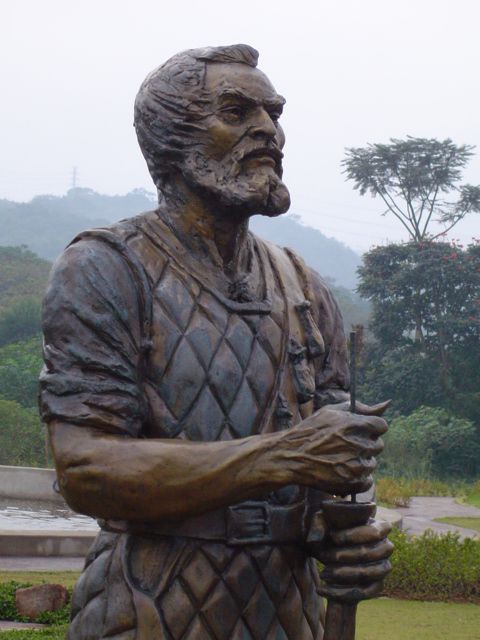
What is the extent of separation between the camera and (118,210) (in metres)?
140

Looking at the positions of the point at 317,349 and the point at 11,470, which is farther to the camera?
the point at 11,470

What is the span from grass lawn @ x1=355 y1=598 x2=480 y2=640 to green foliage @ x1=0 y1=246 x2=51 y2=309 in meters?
26.8

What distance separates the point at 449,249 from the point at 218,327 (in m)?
28.0

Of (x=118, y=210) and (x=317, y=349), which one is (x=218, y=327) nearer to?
(x=317, y=349)

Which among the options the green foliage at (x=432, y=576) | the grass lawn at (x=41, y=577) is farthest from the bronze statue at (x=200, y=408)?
the green foliage at (x=432, y=576)

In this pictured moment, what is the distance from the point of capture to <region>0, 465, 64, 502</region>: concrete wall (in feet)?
52.9

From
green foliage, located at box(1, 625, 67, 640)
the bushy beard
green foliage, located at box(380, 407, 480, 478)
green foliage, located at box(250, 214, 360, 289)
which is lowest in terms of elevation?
green foliage, located at box(250, 214, 360, 289)

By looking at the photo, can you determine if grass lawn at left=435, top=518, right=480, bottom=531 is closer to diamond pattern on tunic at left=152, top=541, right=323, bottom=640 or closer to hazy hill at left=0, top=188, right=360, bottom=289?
diamond pattern on tunic at left=152, top=541, right=323, bottom=640

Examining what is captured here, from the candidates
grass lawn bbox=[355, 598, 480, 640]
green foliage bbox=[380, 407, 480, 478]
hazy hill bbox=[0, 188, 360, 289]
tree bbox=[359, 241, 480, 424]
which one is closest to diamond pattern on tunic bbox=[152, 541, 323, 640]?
grass lawn bbox=[355, 598, 480, 640]

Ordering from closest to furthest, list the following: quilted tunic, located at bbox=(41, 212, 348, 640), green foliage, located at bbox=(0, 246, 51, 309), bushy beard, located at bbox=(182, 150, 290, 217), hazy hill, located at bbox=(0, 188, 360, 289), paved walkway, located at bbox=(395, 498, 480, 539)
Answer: quilted tunic, located at bbox=(41, 212, 348, 640), bushy beard, located at bbox=(182, 150, 290, 217), paved walkway, located at bbox=(395, 498, 480, 539), green foliage, located at bbox=(0, 246, 51, 309), hazy hill, located at bbox=(0, 188, 360, 289)

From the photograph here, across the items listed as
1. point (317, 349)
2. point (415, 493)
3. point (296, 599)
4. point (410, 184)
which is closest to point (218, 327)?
point (317, 349)

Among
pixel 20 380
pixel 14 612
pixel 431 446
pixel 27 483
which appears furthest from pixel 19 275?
pixel 14 612

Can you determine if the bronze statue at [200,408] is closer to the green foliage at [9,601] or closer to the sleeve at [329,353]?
the sleeve at [329,353]

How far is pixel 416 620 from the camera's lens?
30.7ft
